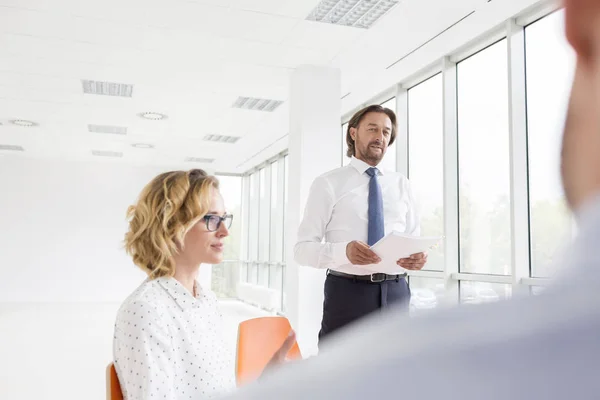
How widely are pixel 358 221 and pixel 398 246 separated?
0.41 metres

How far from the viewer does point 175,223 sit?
1.75m

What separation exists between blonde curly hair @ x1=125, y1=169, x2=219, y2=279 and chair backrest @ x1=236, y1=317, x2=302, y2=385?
0.38 meters

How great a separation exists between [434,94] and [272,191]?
5.95 metres

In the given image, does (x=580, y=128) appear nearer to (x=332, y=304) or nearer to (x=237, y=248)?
(x=332, y=304)

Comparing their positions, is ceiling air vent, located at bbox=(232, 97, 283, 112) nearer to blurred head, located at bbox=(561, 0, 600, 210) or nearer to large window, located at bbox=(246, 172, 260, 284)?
large window, located at bbox=(246, 172, 260, 284)

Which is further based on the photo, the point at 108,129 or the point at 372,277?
the point at 108,129

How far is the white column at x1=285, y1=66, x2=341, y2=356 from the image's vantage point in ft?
18.7

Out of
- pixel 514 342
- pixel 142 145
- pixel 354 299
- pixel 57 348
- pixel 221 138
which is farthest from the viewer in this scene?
pixel 142 145

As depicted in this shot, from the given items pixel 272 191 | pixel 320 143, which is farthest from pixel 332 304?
pixel 272 191

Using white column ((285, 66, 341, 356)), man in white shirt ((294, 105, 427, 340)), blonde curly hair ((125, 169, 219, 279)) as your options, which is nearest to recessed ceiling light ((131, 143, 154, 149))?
white column ((285, 66, 341, 356))

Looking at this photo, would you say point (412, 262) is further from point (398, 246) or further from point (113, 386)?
point (113, 386)

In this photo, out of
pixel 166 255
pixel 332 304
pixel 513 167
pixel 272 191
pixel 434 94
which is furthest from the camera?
pixel 272 191

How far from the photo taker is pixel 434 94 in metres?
5.83

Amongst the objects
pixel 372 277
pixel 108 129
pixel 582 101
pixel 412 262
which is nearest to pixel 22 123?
pixel 108 129
